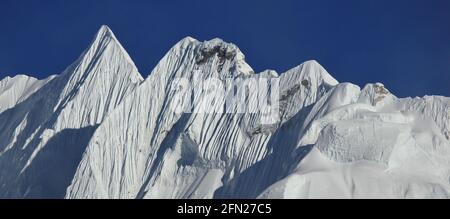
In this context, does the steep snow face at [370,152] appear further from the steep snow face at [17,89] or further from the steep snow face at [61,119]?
the steep snow face at [17,89]

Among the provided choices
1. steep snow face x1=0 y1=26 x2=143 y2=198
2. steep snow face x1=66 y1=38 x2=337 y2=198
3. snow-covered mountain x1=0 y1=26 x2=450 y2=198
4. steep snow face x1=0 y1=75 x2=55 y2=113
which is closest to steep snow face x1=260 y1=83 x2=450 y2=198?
snow-covered mountain x1=0 y1=26 x2=450 y2=198

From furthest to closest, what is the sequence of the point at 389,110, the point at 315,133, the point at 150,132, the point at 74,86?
the point at 74,86 → the point at 150,132 → the point at 389,110 → the point at 315,133

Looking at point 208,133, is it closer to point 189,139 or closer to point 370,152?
point 189,139

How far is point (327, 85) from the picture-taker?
124m

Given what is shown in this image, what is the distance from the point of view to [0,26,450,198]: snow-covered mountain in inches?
4230

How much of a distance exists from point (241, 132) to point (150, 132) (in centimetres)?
1097

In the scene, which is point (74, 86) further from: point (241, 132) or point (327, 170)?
point (327, 170)

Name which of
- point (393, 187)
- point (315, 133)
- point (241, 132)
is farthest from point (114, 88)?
point (393, 187)

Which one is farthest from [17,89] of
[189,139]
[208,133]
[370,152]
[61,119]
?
[370,152]

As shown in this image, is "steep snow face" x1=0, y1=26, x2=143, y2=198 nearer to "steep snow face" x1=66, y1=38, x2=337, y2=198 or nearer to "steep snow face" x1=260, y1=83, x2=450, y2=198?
"steep snow face" x1=66, y1=38, x2=337, y2=198

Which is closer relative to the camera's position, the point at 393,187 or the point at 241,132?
the point at 393,187

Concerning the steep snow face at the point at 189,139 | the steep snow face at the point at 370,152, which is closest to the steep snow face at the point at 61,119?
the steep snow face at the point at 189,139

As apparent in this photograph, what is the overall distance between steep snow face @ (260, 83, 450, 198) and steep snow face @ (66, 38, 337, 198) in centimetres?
518
